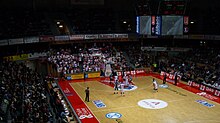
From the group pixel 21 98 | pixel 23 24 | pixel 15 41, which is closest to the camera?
pixel 21 98

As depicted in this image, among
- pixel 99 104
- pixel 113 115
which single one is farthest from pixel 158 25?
pixel 113 115

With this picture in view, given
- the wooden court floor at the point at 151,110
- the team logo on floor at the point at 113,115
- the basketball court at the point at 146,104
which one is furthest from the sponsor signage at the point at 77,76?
the team logo on floor at the point at 113,115

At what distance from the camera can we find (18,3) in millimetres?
37375

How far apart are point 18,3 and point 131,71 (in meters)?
19.1

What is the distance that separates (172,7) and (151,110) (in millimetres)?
10968

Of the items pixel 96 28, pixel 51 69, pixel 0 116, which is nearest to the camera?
pixel 0 116

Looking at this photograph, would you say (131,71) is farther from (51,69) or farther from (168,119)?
(168,119)

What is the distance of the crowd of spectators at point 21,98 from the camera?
48.1 feet

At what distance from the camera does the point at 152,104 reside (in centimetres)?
2138

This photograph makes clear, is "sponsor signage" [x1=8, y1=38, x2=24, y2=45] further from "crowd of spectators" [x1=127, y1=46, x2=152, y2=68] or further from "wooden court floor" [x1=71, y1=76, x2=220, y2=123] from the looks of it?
"crowd of spectators" [x1=127, y1=46, x2=152, y2=68]

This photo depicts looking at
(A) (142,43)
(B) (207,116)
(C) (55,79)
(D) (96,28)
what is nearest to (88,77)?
(C) (55,79)

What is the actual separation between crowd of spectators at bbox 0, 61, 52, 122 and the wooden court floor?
14.1ft

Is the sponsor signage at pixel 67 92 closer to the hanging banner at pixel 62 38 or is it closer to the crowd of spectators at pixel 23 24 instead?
the crowd of spectators at pixel 23 24

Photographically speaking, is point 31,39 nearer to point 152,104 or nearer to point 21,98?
point 21,98
